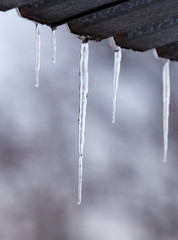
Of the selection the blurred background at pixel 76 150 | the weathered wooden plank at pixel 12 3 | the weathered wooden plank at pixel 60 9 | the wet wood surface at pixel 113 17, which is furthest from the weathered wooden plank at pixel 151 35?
the blurred background at pixel 76 150

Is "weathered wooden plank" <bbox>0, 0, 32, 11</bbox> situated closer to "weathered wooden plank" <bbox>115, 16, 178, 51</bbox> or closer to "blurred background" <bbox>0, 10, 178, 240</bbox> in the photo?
"weathered wooden plank" <bbox>115, 16, 178, 51</bbox>

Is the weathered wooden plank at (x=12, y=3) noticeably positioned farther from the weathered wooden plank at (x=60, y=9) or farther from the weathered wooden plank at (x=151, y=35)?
the weathered wooden plank at (x=151, y=35)

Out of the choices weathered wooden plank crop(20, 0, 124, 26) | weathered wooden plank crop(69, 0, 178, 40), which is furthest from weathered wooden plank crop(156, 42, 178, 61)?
weathered wooden plank crop(20, 0, 124, 26)

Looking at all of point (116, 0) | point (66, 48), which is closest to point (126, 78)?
point (66, 48)

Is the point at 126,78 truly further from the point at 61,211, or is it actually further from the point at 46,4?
the point at 46,4

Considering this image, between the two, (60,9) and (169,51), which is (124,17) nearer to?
(60,9)
